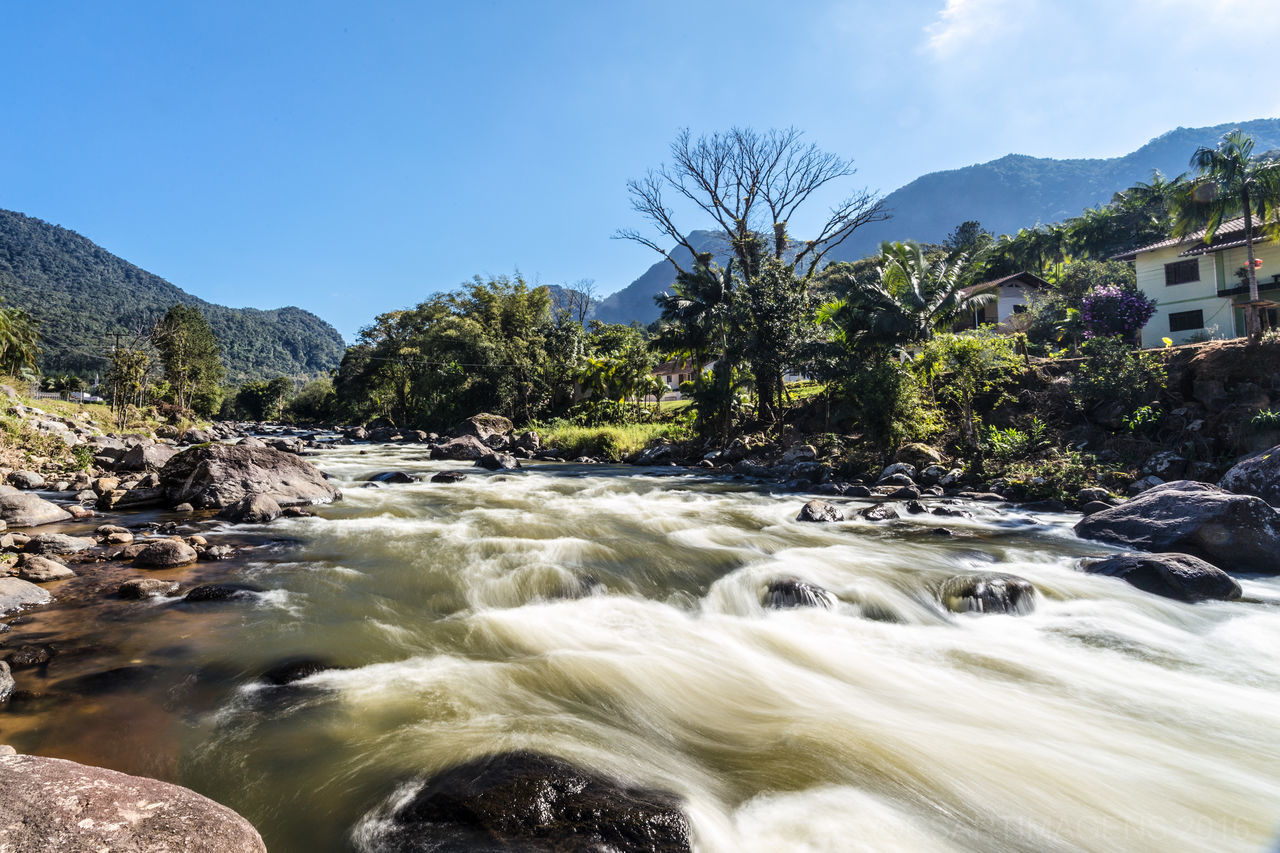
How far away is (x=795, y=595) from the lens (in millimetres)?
7723

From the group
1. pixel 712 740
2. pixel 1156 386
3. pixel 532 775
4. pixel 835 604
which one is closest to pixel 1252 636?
pixel 835 604

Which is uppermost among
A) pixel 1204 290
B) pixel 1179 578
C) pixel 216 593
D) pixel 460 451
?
pixel 1204 290

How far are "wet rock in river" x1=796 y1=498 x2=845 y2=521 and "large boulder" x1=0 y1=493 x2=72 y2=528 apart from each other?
1491 centimetres

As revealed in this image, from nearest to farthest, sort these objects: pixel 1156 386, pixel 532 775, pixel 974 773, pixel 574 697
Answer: pixel 532 775 < pixel 974 773 < pixel 574 697 < pixel 1156 386

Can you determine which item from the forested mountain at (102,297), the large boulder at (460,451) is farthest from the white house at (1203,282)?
the forested mountain at (102,297)

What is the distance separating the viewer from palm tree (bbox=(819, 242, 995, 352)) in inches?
810

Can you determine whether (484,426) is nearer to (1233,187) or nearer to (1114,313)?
(1114,313)

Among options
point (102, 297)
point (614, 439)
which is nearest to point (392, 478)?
point (614, 439)

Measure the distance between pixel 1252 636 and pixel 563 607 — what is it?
7878 mm

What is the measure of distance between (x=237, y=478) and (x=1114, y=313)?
35279 millimetres

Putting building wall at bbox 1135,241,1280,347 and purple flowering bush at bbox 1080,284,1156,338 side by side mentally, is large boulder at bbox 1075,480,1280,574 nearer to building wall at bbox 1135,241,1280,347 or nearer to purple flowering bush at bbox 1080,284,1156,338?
purple flowering bush at bbox 1080,284,1156,338

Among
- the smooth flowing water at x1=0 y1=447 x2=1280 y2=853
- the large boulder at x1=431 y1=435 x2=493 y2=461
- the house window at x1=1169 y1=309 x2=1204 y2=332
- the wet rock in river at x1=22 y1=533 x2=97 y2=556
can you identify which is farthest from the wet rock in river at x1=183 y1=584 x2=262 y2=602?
the house window at x1=1169 y1=309 x2=1204 y2=332

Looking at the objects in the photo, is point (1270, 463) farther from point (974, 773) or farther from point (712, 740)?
point (712, 740)

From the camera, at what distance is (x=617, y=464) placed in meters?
27.1
